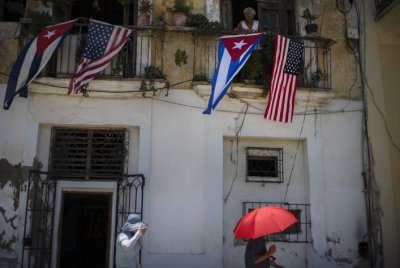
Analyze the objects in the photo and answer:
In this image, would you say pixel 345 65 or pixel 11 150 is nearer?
pixel 11 150

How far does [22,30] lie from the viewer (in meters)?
9.75

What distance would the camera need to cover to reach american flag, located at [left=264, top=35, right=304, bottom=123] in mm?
9570

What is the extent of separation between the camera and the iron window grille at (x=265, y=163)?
994 cm

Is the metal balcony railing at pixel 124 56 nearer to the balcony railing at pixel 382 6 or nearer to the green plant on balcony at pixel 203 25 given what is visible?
the green plant on balcony at pixel 203 25

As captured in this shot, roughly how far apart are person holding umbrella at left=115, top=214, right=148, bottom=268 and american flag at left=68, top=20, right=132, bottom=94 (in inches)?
118

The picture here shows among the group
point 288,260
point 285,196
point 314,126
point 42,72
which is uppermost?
point 42,72

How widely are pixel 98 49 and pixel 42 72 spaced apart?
125 cm

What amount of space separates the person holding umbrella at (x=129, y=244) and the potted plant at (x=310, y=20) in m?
5.36

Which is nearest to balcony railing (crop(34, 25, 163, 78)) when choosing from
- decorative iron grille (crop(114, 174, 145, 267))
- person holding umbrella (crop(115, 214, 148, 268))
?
decorative iron grille (crop(114, 174, 145, 267))

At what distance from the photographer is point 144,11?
10195 mm

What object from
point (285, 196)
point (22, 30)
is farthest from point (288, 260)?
point (22, 30)

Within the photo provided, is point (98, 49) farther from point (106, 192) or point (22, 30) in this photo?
point (106, 192)

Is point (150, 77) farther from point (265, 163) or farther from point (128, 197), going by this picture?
point (265, 163)

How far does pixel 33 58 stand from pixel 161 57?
228 centimetres
